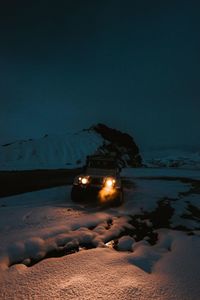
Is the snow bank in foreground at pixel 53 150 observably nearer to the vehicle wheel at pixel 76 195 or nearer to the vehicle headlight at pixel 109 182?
the vehicle wheel at pixel 76 195

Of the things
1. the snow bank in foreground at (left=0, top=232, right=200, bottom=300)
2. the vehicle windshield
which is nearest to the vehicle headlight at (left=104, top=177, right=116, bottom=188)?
the vehicle windshield

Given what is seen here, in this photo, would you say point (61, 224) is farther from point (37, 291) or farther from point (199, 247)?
point (199, 247)

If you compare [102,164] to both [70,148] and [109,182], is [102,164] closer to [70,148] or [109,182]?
[109,182]

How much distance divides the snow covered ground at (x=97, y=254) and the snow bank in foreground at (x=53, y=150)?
2993 cm

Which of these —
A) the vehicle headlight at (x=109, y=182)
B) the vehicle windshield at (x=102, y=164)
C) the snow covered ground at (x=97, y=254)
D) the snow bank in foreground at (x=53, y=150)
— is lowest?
the snow covered ground at (x=97, y=254)

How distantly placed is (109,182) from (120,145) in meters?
46.5

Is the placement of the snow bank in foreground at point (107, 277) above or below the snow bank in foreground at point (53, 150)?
below

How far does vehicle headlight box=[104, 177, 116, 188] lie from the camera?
863 centimetres

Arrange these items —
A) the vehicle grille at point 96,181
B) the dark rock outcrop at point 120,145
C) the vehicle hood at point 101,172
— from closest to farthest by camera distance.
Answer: the vehicle grille at point 96,181, the vehicle hood at point 101,172, the dark rock outcrop at point 120,145

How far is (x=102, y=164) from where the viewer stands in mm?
10406

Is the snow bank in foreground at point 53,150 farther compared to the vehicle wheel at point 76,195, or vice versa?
the snow bank in foreground at point 53,150

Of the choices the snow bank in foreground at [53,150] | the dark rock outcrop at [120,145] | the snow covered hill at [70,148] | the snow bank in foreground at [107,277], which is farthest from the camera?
the dark rock outcrop at [120,145]

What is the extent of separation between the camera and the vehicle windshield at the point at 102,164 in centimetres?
1030

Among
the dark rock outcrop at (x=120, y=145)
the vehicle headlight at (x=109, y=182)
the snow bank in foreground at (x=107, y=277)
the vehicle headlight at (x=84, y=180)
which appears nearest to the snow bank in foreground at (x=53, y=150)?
the dark rock outcrop at (x=120, y=145)
